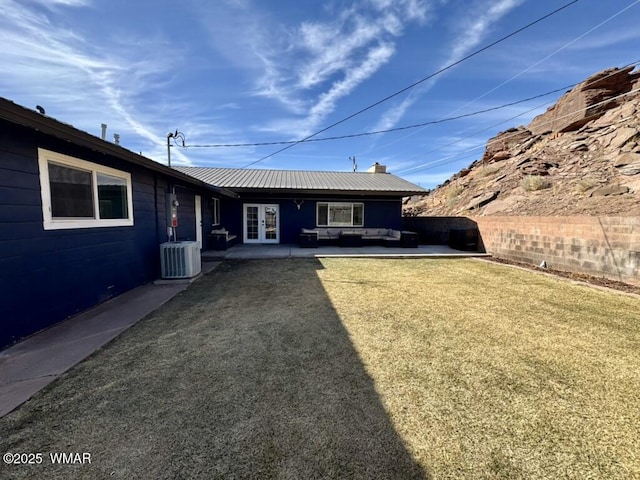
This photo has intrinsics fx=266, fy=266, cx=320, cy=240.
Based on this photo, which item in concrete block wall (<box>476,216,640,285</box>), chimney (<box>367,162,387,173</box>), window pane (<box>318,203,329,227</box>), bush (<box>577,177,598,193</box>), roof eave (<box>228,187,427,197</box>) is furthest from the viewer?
chimney (<box>367,162,387,173</box>)

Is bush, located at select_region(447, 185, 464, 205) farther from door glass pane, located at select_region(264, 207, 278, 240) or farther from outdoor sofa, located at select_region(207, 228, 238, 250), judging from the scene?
outdoor sofa, located at select_region(207, 228, 238, 250)

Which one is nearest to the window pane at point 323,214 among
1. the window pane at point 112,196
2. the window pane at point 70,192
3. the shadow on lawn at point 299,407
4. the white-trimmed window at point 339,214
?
the white-trimmed window at point 339,214

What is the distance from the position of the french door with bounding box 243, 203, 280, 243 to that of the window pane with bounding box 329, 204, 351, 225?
8.17 ft

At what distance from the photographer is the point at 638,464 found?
58.8 inches

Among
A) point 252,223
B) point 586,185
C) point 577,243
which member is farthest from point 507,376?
→ point 586,185

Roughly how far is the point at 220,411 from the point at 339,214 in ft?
36.1

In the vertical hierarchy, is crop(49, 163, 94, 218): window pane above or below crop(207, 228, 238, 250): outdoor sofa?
above

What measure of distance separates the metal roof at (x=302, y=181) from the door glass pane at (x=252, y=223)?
1216 millimetres

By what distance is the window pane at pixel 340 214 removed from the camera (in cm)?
1243

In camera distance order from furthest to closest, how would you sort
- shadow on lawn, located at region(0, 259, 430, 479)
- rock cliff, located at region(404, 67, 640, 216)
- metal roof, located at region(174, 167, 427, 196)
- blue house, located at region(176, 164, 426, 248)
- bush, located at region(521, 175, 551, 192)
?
bush, located at region(521, 175, 551, 192)
blue house, located at region(176, 164, 426, 248)
metal roof, located at region(174, 167, 427, 196)
rock cliff, located at region(404, 67, 640, 216)
shadow on lawn, located at region(0, 259, 430, 479)

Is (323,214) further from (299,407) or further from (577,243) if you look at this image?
(299,407)

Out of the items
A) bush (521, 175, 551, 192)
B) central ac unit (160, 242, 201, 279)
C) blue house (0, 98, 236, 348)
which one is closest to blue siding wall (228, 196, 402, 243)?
central ac unit (160, 242, 201, 279)

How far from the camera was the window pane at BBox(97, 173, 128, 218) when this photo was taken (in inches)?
168

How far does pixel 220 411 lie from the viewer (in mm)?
1907
